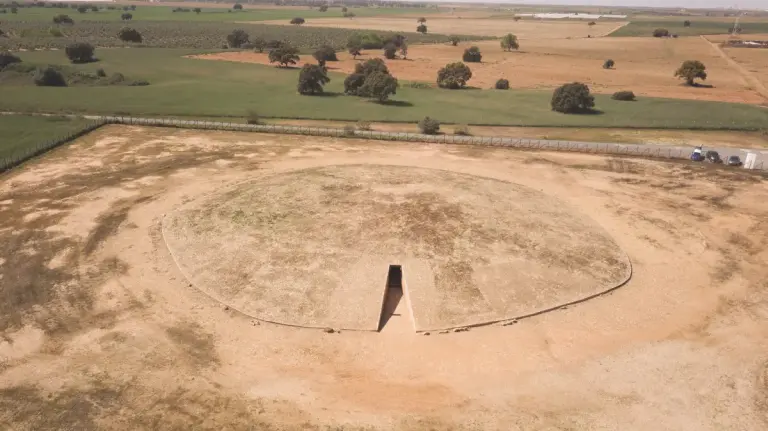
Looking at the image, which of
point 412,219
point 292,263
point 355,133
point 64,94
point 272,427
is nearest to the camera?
point 272,427

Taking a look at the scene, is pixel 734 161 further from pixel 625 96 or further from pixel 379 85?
pixel 379 85

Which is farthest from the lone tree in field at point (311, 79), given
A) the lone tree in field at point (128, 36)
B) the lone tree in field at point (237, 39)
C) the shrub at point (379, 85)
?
the lone tree in field at point (128, 36)

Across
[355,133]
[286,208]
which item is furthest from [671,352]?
[355,133]

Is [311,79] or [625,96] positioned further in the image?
[625,96]

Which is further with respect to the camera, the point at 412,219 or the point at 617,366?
the point at 412,219

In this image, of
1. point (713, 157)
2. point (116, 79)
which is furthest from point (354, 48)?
point (713, 157)

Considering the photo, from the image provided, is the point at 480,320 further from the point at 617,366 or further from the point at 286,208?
the point at 286,208

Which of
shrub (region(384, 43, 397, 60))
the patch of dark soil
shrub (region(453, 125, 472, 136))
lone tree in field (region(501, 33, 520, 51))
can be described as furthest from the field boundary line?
the patch of dark soil
